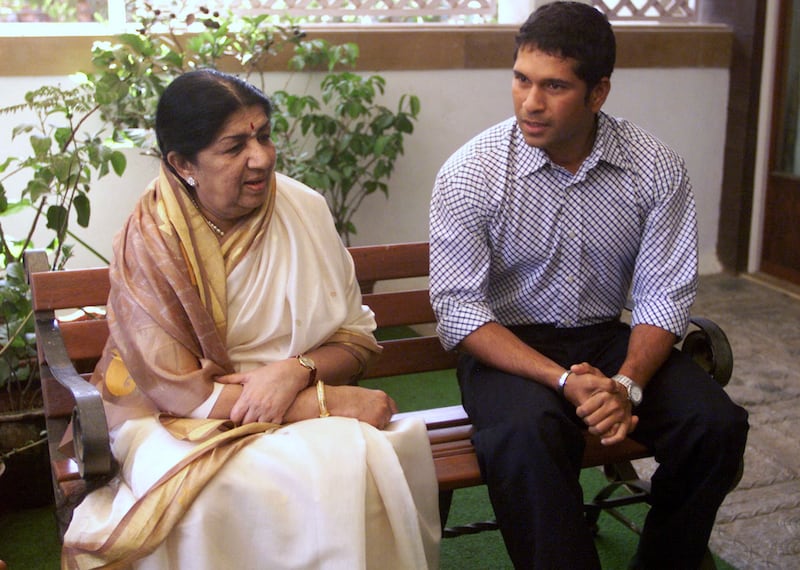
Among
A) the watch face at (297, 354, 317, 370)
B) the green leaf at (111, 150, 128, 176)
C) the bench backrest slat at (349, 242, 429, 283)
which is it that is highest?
the green leaf at (111, 150, 128, 176)

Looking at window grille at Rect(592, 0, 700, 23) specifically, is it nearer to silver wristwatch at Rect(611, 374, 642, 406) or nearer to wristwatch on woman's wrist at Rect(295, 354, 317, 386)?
silver wristwatch at Rect(611, 374, 642, 406)

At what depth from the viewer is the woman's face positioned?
2.23 m

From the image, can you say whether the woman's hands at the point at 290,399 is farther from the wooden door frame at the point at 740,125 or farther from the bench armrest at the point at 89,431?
the wooden door frame at the point at 740,125

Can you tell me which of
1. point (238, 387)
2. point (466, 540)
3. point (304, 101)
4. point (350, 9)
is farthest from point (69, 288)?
point (350, 9)

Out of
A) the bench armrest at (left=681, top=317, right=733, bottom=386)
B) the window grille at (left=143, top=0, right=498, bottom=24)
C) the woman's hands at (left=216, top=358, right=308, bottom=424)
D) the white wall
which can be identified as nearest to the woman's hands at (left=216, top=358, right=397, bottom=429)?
the woman's hands at (left=216, top=358, right=308, bottom=424)

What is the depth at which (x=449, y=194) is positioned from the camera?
8.21ft

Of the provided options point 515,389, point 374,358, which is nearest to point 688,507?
point 515,389

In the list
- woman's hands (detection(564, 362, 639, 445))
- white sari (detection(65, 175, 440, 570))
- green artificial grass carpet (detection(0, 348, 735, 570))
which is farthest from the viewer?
green artificial grass carpet (detection(0, 348, 735, 570))

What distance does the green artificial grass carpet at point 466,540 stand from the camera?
287cm

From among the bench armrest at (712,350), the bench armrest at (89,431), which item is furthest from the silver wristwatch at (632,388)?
the bench armrest at (89,431)

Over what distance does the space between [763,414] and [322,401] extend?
7.59 ft

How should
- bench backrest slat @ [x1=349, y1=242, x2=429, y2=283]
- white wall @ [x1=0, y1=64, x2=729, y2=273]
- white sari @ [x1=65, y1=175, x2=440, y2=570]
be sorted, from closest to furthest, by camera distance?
white sari @ [x1=65, y1=175, x2=440, y2=570] < bench backrest slat @ [x1=349, y1=242, x2=429, y2=283] < white wall @ [x1=0, y1=64, x2=729, y2=273]

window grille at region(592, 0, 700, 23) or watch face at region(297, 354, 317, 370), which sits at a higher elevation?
window grille at region(592, 0, 700, 23)

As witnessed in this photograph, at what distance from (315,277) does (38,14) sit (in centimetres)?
394
